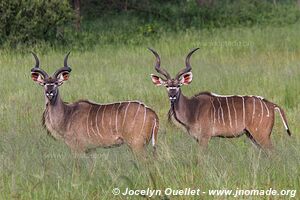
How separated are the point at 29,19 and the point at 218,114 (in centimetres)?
1082

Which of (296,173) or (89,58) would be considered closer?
(296,173)

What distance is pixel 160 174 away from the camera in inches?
Result: 192

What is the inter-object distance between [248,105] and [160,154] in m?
1.28

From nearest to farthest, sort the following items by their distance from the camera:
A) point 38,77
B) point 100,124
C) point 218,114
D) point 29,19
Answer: point 100,124 < point 38,77 < point 218,114 < point 29,19

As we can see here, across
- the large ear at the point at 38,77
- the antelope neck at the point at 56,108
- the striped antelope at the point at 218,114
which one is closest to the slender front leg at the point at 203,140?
the striped antelope at the point at 218,114

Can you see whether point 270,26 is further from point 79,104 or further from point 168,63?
point 79,104

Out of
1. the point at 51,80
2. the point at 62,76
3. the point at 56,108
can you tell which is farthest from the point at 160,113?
the point at 51,80

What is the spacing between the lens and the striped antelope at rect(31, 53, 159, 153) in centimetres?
624

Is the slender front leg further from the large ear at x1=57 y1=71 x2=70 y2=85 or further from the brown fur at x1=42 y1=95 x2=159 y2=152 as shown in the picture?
the large ear at x1=57 y1=71 x2=70 y2=85

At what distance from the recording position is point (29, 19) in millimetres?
16828

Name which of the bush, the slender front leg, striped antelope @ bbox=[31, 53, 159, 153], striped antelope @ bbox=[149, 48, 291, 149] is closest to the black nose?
striped antelope @ bbox=[31, 53, 159, 153]

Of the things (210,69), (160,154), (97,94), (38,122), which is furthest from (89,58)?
(160,154)

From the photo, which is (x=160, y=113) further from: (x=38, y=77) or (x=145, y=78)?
(x=145, y=78)

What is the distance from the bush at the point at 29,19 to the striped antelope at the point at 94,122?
9650 mm
